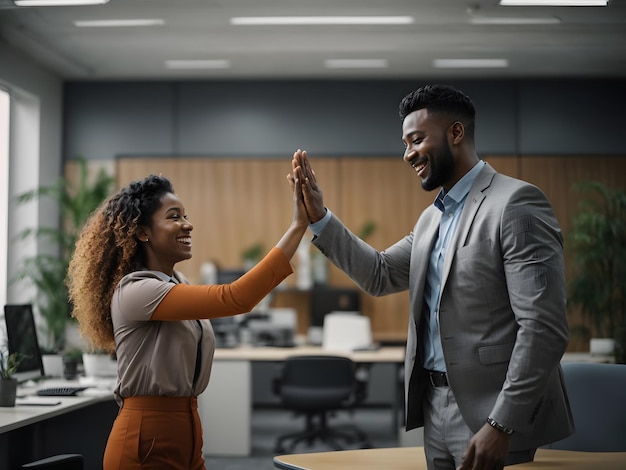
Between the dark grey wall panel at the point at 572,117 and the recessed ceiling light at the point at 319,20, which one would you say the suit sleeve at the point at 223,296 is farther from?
the dark grey wall panel at the point at 572,117

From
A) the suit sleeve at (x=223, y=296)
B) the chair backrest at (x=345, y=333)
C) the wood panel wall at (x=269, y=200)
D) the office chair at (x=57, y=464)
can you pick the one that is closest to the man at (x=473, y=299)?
the suit sleeve at (x=223, y=296)

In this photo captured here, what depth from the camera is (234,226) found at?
8789mm

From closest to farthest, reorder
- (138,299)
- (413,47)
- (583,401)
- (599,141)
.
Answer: (138,299) < (583,401) < (413,47) < (599,141)

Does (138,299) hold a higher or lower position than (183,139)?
lower

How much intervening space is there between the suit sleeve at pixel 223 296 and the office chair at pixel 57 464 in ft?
2.82

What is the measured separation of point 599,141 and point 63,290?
6.10m

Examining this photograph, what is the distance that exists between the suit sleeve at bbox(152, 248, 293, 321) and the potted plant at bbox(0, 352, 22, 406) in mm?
1701

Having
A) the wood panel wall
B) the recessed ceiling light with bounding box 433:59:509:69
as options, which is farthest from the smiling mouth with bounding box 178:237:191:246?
the wood panel wall

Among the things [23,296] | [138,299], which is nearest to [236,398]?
[23,296]

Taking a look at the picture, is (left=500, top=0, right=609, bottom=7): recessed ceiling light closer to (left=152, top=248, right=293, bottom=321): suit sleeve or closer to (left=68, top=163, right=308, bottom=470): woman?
(left=68, top=163, right=308, bottom=470): woman

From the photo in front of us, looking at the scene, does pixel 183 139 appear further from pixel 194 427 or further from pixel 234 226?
pixel 194 427

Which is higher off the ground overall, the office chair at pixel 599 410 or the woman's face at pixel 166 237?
the woman's face at pixel 166 237

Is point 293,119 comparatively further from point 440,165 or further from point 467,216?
point 467,216

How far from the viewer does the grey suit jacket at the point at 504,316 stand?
6.50 ft
